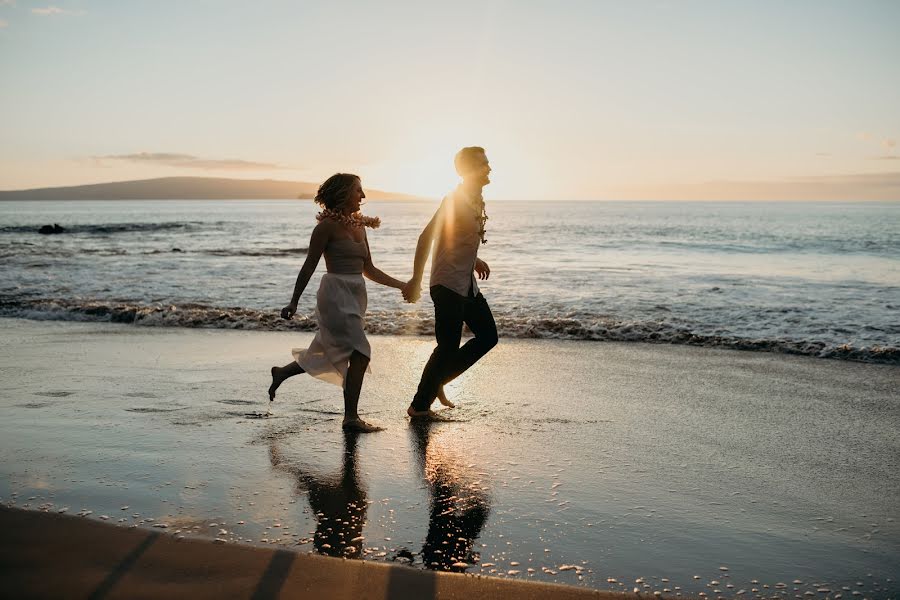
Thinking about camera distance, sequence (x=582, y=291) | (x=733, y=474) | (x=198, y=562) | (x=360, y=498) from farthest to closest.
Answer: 1. (x=582, y=291)
2. (x=733, y=474)
3. (x=360, y=498)
4. (x=198, y=562)

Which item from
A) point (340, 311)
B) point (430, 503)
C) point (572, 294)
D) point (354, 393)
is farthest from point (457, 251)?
point (572, 294)

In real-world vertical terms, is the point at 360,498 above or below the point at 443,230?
below

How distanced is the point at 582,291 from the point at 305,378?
1080 centimetres

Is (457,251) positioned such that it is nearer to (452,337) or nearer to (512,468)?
(452,337)

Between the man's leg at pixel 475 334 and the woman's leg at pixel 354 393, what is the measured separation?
731mm

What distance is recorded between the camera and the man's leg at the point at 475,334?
231 inches

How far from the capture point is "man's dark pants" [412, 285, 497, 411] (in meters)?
5.75

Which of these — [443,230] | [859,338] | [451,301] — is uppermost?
[443,230]

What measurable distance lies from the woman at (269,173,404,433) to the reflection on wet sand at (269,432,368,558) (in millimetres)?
720

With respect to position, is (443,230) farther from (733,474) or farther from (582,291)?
(582,291)

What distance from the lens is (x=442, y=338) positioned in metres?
5.87

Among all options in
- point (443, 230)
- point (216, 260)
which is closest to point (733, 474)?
point (443, 230)

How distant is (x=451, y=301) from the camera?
225 inches

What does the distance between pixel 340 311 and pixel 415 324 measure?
5.91 metres
